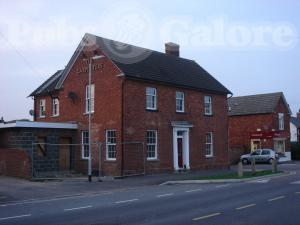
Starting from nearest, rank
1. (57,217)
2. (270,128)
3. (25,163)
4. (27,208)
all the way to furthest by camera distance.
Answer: (57,217) < (27,208) < (25,163) < (270,128)

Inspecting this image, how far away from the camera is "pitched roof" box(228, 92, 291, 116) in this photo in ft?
170

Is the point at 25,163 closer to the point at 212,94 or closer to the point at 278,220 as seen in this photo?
the point at 212,94

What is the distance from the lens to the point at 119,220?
441 inches

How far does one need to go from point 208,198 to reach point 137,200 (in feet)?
8.09

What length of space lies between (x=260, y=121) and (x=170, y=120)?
23.2m

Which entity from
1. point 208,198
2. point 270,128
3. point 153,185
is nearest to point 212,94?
point 153,185

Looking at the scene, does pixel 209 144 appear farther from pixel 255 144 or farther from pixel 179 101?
pixel 255 144

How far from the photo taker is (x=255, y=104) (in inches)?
2096

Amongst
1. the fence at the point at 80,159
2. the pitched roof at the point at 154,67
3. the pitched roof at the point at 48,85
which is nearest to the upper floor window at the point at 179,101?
the pitched roof at the point at 154,67

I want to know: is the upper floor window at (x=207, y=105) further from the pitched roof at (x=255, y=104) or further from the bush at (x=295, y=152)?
the bush at (x=295, y=152)

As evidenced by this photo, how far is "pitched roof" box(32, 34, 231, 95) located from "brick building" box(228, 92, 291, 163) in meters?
15.3

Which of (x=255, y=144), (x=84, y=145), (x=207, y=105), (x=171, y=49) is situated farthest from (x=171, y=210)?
(x=255, y=144)

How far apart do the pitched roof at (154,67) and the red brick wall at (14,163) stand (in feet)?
25.2

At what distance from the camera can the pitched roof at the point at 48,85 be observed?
37.4 metres
